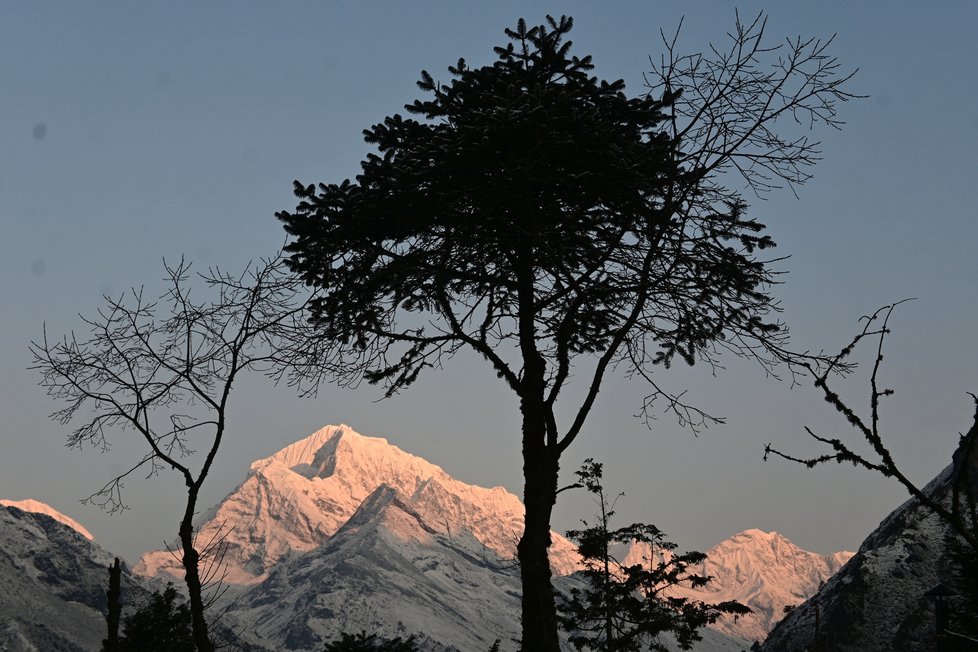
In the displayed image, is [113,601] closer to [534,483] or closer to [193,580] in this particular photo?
[193,580]

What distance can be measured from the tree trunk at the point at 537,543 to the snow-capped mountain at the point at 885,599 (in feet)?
301

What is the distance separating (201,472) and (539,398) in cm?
545

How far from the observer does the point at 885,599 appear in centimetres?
11131

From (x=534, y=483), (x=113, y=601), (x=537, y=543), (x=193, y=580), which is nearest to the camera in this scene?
(x=537, y=543)

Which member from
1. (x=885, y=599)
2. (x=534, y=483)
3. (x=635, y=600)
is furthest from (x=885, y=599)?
(x=534, y=483)

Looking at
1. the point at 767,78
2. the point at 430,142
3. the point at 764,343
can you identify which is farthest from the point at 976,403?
the point at 430,142

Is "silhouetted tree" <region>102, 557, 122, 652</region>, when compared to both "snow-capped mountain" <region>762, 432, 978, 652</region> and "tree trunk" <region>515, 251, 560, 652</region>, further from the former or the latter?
"snow-capped mountain" <region>762, 432, 978, 652</region>

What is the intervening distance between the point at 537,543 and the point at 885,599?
11330 centimetres

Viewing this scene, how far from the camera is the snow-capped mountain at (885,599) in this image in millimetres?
102169

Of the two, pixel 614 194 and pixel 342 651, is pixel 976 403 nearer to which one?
pixel 614 194

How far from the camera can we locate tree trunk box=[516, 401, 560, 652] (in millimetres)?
12062

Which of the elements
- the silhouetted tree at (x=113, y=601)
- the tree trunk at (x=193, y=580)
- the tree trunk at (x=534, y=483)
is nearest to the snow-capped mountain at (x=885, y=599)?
the silhouetted tree at (x=113, y=601)

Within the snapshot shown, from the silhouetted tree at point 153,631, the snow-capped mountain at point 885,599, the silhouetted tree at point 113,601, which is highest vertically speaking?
the snow-capped mountain at point 885,599

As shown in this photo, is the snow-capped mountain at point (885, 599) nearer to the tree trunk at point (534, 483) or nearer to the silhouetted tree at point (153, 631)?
the silhouetted tree at point (153, 631)
